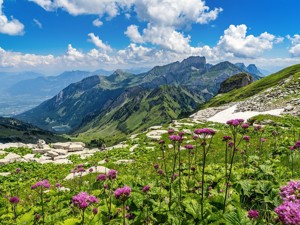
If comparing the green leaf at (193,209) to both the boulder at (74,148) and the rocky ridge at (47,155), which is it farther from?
the boulder at (74,148)

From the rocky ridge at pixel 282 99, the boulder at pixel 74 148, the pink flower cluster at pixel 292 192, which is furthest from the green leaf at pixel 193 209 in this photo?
the rocky ridge at pixel 282 99

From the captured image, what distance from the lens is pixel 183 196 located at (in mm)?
9133

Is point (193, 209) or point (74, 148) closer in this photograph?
point (193, 209)

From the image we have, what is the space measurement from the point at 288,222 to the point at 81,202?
3714mm

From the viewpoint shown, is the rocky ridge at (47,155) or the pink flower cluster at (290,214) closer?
the pink flower cluster at (290,214)

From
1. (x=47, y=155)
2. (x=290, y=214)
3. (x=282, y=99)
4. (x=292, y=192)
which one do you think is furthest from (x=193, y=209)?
(x=282, y=99)

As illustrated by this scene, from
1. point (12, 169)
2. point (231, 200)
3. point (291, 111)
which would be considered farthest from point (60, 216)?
point (291, 111)

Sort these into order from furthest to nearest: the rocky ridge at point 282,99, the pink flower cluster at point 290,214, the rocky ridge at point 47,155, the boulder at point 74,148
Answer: the rocky ridge at point 282,99
the boulder at point 74,148
the rocky ridge at point 47,155
the pink flower cluster at point 290,214

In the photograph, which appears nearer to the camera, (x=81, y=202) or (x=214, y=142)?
(x=81, y=202)

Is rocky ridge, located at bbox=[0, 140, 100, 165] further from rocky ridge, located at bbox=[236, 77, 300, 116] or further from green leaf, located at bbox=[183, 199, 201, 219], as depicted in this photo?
rocky ridge, located at bbox=[236, 77, 300, 116]

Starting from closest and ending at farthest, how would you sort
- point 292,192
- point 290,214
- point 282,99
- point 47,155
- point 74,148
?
point 290,214 < point 292,192 < point 47,155 < point 74,148 < point 282,99

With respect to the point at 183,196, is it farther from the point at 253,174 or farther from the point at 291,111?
the point at 291,111

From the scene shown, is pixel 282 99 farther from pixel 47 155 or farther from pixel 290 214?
pixel 290 214

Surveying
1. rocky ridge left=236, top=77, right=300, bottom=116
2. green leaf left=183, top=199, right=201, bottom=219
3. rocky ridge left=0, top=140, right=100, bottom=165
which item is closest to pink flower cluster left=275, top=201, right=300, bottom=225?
green leaf left=183, top=199, right=201, bottom=219
